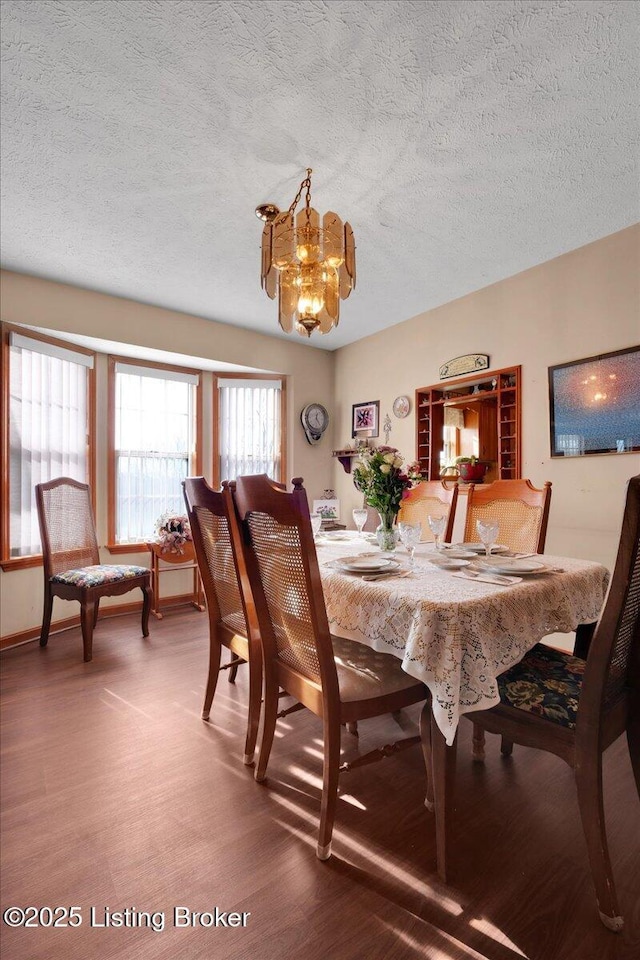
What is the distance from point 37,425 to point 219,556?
2476 mm

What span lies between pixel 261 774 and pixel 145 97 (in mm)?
2688

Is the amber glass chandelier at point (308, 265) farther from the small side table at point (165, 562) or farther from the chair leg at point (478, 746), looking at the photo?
the small side table at point (165, 562)

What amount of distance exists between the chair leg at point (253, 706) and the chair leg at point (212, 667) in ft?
1.13

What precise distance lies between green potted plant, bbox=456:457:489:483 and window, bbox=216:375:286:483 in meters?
2.01

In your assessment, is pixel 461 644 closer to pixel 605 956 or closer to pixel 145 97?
pixel 605 956

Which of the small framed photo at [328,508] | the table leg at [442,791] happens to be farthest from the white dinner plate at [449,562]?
the small framed photo at [328,508]

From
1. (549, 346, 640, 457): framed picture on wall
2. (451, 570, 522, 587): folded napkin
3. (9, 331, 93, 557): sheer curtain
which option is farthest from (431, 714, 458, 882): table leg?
(9, 331, 93, 557): sheer curtain

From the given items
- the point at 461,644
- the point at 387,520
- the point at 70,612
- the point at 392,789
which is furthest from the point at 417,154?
the point at 70,612

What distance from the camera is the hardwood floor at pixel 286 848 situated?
1.16m

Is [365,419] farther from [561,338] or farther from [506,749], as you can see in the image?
[506,749]

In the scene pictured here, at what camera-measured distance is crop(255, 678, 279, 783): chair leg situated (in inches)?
67.2

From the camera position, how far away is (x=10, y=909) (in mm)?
1248

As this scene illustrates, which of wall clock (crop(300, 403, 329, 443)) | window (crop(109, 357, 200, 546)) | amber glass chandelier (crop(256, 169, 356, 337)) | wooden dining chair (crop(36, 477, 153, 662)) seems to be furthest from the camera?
wall clock (crop(300, 403, 329, 443))

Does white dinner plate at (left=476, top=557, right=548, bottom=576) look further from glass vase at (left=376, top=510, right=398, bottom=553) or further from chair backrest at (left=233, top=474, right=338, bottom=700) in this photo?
chair backrest at (left=233, top=474, right=338, bottom=700)
